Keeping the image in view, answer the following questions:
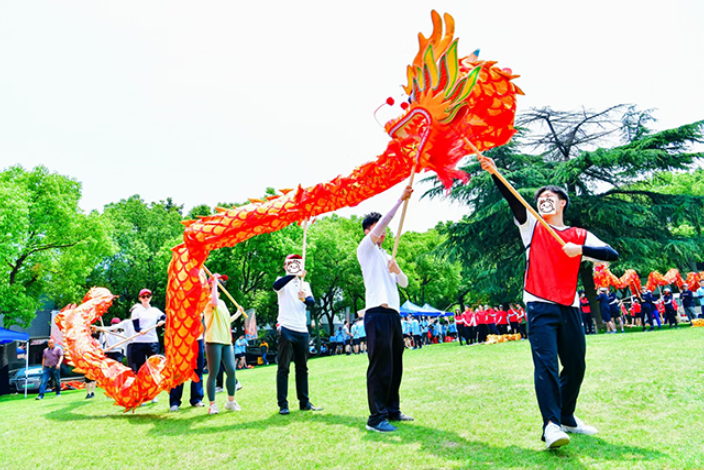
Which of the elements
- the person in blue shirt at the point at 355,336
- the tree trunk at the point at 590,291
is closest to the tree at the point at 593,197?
the tree trunk at the point at 590,291

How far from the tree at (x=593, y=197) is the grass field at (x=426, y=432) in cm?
1522

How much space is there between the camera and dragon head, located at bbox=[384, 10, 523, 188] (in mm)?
4531

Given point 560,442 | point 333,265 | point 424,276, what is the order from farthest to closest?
1. point 424,276
2. point 333,265
3. point 560,442

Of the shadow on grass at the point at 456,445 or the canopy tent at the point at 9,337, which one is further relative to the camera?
the canopy tent at the point at 9,337

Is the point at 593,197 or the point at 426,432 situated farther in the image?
the point at 593,197

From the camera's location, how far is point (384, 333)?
198 inches

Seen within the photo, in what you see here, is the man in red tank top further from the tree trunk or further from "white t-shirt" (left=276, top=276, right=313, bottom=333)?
the tree trunk

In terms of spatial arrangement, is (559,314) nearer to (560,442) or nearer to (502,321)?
(560,442)

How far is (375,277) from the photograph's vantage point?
520cm

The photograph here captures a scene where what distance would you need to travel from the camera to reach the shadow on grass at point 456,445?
3400mm

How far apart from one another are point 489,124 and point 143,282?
31330 mm

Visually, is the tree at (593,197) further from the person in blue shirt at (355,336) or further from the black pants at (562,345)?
the black pants at (562,345)

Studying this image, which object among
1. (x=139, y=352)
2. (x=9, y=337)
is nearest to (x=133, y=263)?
(x=9, y=337)

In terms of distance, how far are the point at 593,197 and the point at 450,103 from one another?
20423mm
